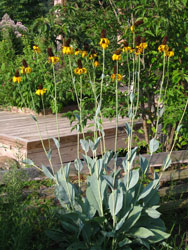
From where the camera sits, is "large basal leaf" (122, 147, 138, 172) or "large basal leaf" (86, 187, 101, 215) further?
"large basal leaf" (86, 187, 101, 215)

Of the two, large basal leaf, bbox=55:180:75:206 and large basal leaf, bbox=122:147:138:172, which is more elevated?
large basal leaf, bbox=122:147:138:172

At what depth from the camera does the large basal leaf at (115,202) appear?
82.4 inches

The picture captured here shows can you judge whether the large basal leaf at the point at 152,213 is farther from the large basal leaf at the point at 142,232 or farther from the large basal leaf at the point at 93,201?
the large basal leaf at the point at 93,201

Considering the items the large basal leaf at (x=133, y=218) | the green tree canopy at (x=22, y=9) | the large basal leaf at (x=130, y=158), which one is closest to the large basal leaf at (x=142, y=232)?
the large basal leaf at (x=133, y=218)

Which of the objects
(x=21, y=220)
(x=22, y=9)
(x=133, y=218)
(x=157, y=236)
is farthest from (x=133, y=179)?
(x=22, y=9)

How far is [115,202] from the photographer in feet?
7.01

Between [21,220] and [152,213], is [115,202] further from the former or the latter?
[21,220]

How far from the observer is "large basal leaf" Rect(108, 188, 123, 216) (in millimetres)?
2092

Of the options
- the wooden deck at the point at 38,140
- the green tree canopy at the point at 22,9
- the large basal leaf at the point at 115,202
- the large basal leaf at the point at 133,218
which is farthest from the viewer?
the green tree canopy at the point at 22,9

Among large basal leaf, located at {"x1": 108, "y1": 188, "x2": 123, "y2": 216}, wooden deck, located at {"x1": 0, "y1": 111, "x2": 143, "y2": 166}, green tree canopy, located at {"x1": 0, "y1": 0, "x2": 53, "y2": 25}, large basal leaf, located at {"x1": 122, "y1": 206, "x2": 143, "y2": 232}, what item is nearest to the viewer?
large basal leaf, located at {"x1": 108, "y1": 188, "x2": 123, "y2": 216}

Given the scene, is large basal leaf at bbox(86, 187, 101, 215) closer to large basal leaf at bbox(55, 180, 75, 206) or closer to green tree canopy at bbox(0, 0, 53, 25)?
large basal leaf at bbox(55, 180, 75, 206)

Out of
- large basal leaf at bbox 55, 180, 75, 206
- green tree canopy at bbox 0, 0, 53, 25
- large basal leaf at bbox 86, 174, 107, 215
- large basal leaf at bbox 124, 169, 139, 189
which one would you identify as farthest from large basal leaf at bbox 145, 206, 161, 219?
green tree canopy at bbox 0, 0, 53, 25

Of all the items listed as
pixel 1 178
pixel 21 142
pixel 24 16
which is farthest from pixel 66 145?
pixel 24 16

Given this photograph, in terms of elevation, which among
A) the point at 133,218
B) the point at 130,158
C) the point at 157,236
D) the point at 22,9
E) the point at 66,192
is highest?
the point at 22,9
